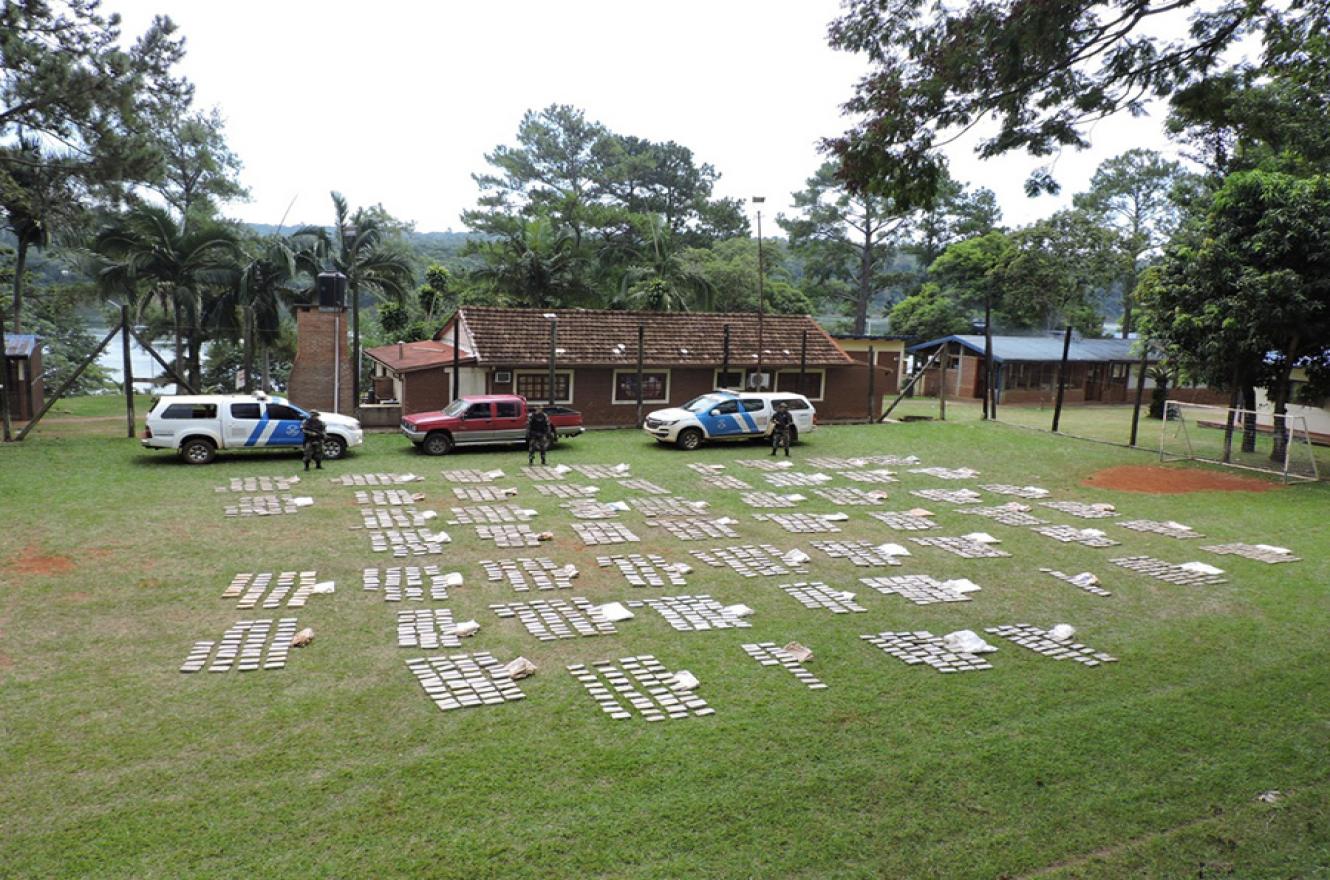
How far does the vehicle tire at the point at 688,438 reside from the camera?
78.1 feet

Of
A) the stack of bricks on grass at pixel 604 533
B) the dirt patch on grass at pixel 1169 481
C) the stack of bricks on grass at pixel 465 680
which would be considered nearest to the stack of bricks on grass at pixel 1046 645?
the stack of bricks on grass at pixel 465 680

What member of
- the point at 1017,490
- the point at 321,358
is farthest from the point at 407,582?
the point at 321,358

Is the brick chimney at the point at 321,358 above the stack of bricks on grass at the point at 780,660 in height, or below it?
above

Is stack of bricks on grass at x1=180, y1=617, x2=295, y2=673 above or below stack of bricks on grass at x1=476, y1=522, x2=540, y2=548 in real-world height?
below

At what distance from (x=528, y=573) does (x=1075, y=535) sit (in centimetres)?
972

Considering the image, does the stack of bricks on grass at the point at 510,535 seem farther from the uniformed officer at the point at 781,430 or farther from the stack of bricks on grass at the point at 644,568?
the uniformed officer at the point at 781,430

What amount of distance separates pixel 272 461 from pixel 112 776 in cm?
1475

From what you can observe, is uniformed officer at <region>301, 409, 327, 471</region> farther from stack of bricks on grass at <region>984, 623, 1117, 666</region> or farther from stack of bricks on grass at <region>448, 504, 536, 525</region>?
stack of bricks on grass at <region>984, 623, 1117, 666</region>

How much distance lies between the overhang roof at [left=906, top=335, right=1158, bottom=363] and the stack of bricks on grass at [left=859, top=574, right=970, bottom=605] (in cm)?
3013

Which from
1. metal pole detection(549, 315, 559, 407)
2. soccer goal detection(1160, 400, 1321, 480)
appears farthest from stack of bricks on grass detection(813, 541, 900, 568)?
metal pole detection(549, 315, 559, 407)

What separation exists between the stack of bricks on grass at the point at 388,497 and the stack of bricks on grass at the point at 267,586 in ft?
15.1

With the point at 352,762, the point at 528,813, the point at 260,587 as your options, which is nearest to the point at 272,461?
the point at 260,587

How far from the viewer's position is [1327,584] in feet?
40.9

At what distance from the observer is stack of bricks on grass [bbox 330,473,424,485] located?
59.1 ft
